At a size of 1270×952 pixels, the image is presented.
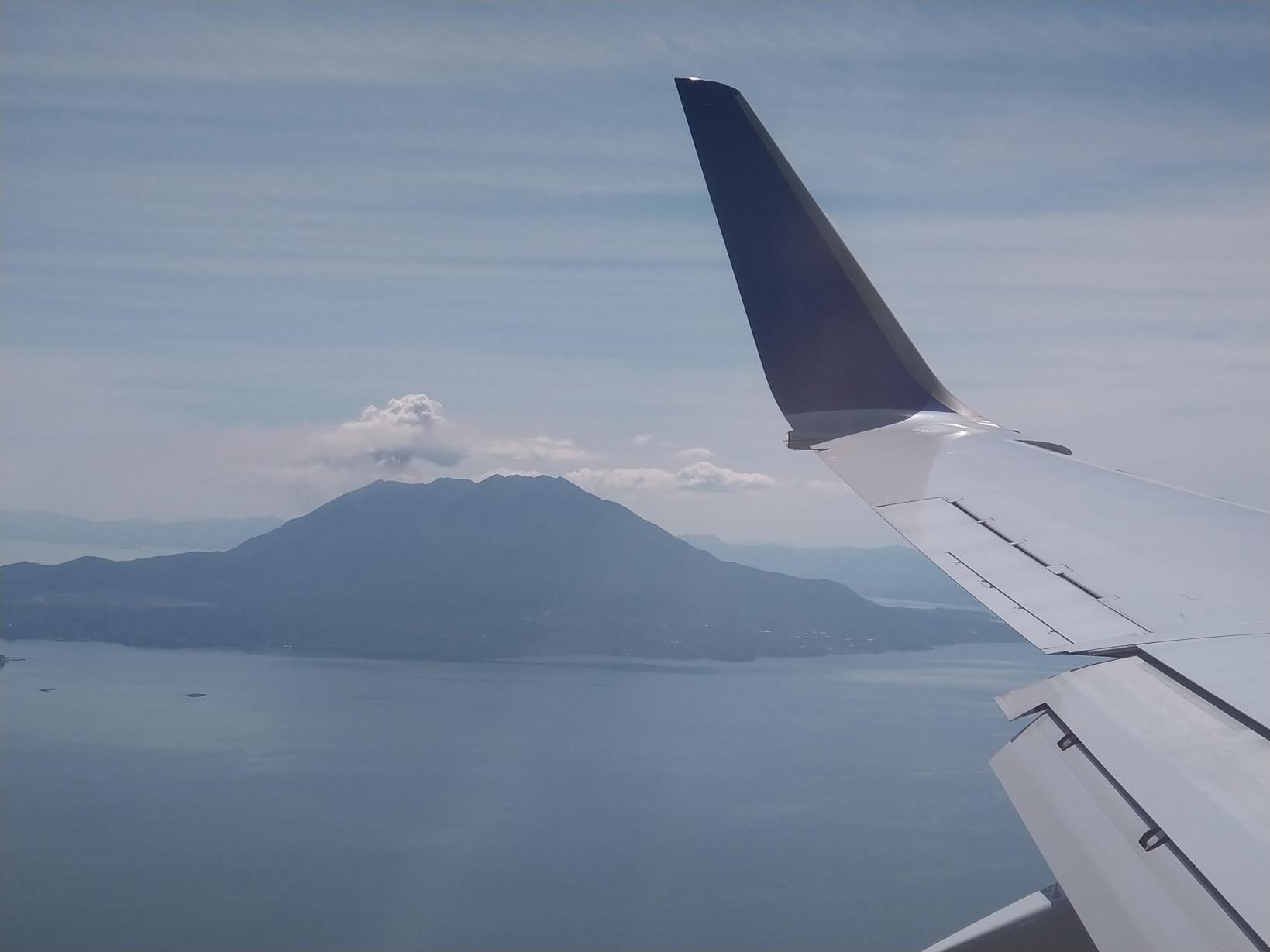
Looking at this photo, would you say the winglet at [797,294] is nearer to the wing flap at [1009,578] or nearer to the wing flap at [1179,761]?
the wing flap at [1009,578]

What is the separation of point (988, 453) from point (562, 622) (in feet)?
354

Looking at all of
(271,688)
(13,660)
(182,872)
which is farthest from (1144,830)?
(13,660)

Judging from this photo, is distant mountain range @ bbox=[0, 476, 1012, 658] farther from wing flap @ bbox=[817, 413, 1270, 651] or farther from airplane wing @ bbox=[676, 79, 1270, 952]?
airplane wing @ bbox=[676, 79, 1270, 952]

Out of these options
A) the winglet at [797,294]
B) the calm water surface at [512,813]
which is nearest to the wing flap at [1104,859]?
the winglet at [797,294]

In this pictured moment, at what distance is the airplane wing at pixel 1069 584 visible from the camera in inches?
68.9

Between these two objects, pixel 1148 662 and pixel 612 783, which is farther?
pixel 612 783

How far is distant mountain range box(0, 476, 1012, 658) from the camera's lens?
93.3m

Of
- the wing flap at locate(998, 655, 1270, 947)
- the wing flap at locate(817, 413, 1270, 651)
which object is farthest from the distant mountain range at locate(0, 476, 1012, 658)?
the wing flap at locate(998, 655, 1270, 947)

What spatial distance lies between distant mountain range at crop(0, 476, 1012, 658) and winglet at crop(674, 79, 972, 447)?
277ft

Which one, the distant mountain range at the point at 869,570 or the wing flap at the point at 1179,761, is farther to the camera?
the distant mountain range at the point at 869,570

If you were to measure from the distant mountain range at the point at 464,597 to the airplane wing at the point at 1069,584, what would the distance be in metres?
84.4

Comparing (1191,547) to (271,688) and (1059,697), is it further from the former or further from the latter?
(271,688)

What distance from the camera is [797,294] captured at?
176 inches

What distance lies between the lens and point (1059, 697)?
97.3 inches
